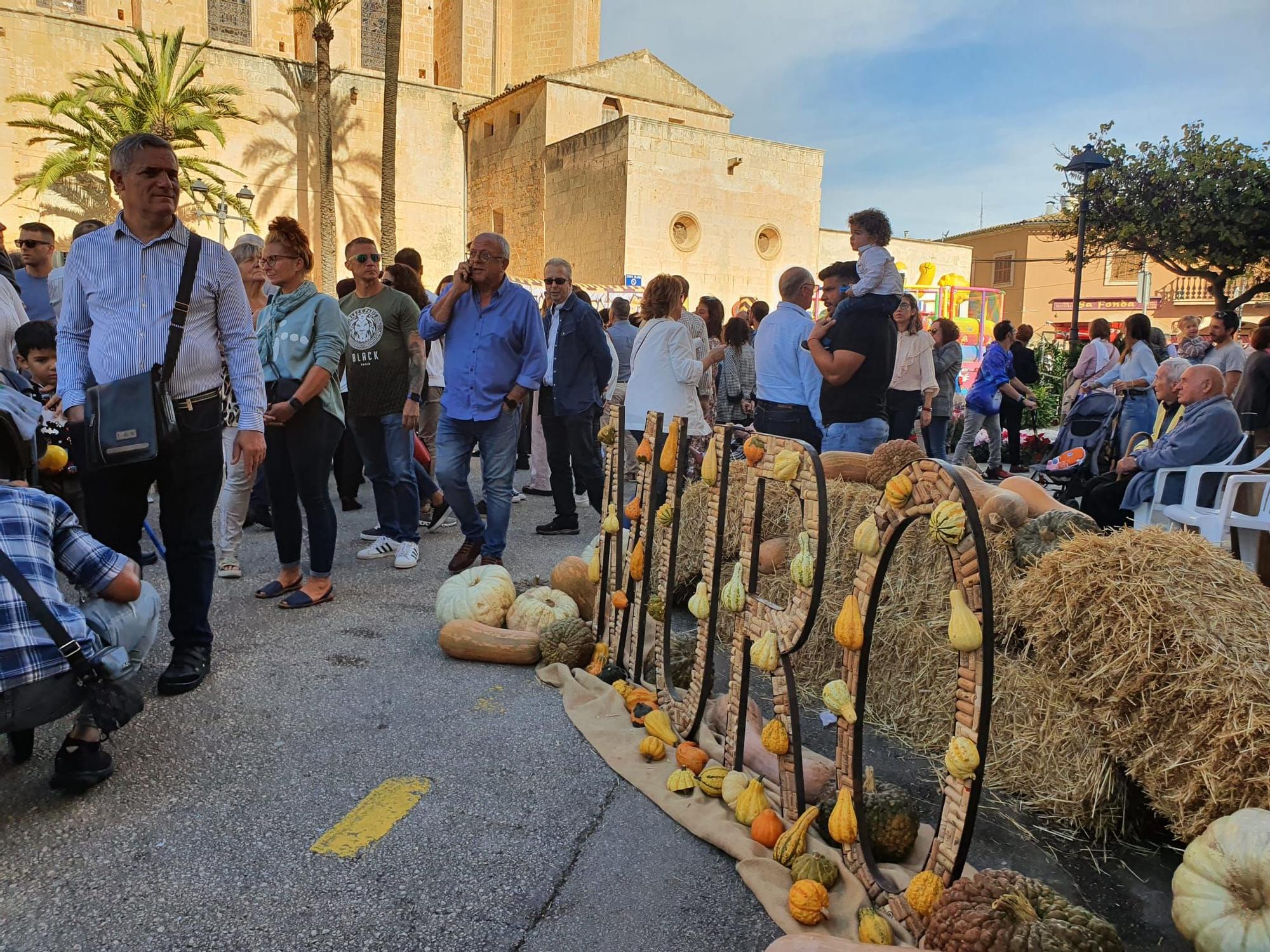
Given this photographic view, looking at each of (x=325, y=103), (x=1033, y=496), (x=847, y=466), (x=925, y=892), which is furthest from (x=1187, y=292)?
(x=925, y=892)

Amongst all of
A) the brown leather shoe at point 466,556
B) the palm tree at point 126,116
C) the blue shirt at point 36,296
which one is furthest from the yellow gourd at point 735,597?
the palm tree at point 126,116

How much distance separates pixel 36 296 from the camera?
625 cm

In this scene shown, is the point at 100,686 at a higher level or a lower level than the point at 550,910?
higher

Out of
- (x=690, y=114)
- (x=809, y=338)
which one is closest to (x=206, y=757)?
(x=809, y=338)

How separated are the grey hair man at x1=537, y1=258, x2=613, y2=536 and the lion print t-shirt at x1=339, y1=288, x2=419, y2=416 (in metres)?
1.39

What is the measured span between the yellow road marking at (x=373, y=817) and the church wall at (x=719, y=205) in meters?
24.0

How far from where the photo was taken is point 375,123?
109 ft

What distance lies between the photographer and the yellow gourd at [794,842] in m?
2.31

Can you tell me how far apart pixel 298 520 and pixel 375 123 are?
33043mm

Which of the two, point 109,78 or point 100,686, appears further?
point 109,78

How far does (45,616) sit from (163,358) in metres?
1.22

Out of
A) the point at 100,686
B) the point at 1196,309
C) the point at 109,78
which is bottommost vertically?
the point at 100,686

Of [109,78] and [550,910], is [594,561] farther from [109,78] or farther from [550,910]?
[109,78]

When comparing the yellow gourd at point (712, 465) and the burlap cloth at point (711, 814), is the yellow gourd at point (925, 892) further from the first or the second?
the yellow gourd at point (712, 465)
